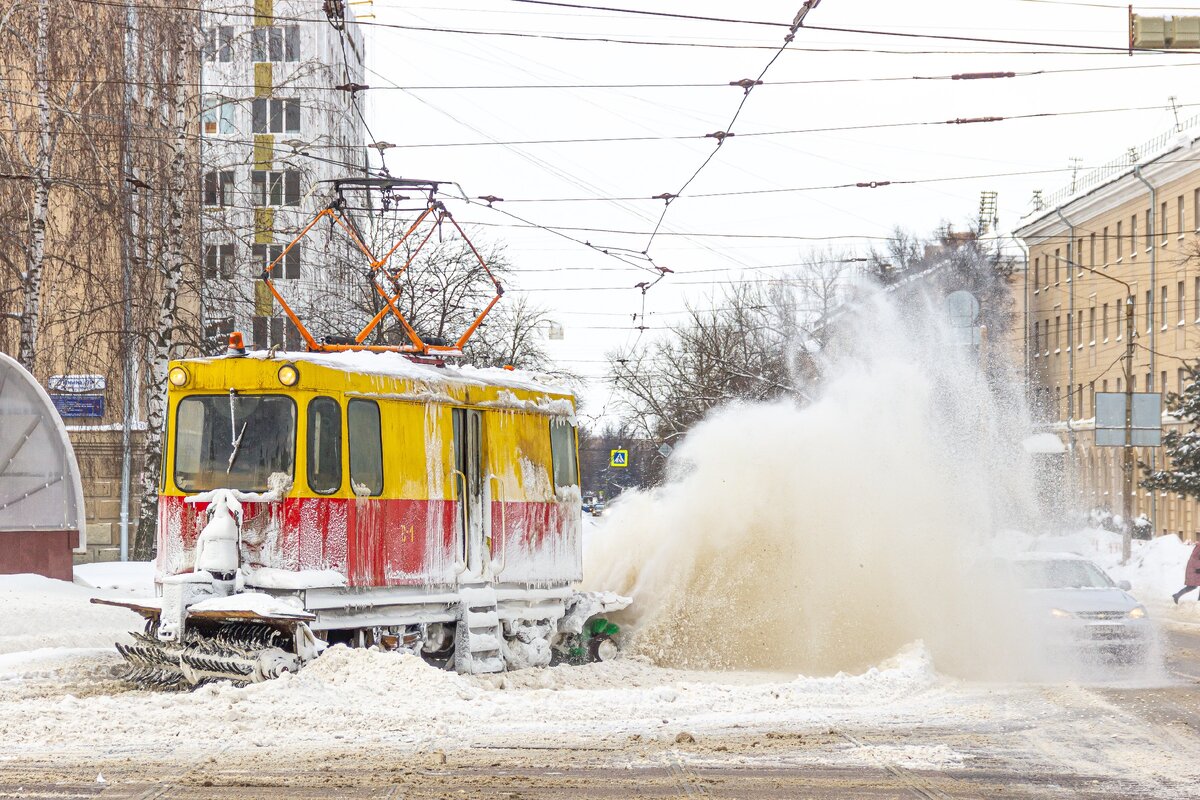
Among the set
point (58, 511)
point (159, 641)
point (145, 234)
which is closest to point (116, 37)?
point (145, 234)

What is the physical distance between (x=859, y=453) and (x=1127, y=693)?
462 centimetres

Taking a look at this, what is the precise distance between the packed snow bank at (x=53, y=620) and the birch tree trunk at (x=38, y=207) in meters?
5.40

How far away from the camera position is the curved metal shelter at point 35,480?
69.4 feet

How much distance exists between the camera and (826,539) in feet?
53.0

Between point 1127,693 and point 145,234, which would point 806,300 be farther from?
point 1127,693

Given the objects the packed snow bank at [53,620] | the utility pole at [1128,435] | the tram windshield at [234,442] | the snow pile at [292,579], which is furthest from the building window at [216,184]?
the utility pole at [1128,435]

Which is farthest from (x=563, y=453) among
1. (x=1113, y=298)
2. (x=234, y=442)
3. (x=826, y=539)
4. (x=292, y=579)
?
(x=1113, y=298)

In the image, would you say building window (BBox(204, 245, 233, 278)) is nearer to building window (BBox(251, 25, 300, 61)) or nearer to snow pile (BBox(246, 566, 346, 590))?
building window (BBox(251, 25, 300, 61))

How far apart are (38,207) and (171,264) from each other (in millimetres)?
2509

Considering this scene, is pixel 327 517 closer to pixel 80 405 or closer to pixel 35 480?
pixel 35 480

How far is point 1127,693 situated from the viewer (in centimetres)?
1299

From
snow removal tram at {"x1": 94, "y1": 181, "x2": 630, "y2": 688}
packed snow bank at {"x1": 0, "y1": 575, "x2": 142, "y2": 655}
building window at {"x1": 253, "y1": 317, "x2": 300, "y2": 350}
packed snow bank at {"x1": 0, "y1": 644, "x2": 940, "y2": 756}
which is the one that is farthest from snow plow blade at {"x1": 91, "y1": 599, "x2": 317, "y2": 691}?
building window at {"x1": 253, "y1": 317, "x2": 300, "y2": 350}

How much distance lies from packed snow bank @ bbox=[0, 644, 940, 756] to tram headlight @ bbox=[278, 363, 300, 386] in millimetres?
2213

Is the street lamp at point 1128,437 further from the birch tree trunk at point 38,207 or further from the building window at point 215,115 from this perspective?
the birch tree trunk at point 38,207
